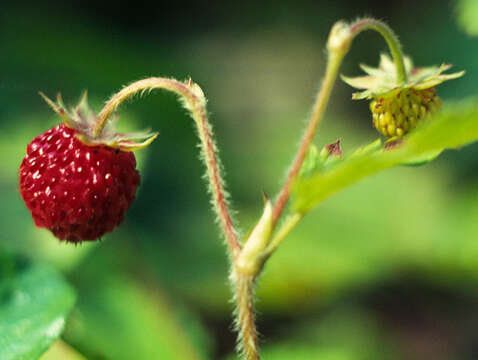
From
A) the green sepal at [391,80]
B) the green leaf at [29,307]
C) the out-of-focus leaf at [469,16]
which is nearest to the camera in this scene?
the green sepal at [391,80]

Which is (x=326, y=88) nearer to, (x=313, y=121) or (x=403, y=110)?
(x=313, y=121)

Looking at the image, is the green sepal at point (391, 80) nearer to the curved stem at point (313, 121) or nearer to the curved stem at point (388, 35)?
the curved stem at point (388, 35)

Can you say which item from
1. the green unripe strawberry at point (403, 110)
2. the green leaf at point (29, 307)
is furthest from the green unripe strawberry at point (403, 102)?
the green leaf at point (29, 307)

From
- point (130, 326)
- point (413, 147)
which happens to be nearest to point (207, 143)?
point (413, 147)

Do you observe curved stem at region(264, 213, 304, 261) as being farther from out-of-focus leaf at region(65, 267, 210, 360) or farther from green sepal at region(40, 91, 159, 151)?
out-of-focus leaf at region(65, 267, 210, 360)

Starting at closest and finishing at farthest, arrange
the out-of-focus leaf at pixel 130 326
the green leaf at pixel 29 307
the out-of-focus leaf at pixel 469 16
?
the green leaf at pixel 29 307 < the out-of-focus leaf at pixel 469 16 < the out-of-focus leaf at pixel 130 326

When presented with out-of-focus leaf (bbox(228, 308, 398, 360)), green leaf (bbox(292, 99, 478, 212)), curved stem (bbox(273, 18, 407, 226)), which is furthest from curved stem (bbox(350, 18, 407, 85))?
out-of-focus leaf (bbox(228, 308, 398, 360))
